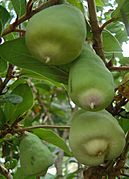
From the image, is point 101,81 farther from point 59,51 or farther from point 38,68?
point 38,68

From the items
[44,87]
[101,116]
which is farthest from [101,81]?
[44,87]

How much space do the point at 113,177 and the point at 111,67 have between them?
200 millimetres

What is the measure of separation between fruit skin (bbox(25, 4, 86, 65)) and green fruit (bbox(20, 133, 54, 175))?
0.85 feet

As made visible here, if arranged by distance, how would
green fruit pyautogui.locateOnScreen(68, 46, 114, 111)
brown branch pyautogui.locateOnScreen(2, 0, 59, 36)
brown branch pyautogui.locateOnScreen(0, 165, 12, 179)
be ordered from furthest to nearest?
brown branch pyautogui.locateOnScreen(0, 165, 12, 179) < brown branch pyautogui.locateOnScreen(2, 0, 59, 36) < green fruit pyautogui.locateOnScreen(68, 46, 114, 111)

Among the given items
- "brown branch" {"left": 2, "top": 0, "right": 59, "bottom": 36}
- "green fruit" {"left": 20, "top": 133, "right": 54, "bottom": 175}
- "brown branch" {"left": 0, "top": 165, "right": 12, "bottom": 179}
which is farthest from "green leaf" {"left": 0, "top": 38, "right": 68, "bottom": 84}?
"brown branch" {"left": 0, "top": 165, "right": 12, "bottom": 179}

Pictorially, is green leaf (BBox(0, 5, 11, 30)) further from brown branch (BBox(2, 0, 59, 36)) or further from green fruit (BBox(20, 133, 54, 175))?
green fruit (BBox(20, 133, 54, 175))

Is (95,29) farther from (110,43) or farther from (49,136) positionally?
(49,136)

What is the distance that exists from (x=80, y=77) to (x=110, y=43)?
0.31 metres

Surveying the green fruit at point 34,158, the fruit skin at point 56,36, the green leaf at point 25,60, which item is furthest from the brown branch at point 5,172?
the fruit skin at point 56,36

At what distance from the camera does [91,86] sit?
1.95 ft

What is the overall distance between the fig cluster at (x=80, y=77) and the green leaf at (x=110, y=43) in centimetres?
23

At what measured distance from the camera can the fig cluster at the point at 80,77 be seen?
60cm

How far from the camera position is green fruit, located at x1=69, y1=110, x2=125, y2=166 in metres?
0.62

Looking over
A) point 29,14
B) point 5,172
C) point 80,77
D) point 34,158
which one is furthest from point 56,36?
point 5,172
